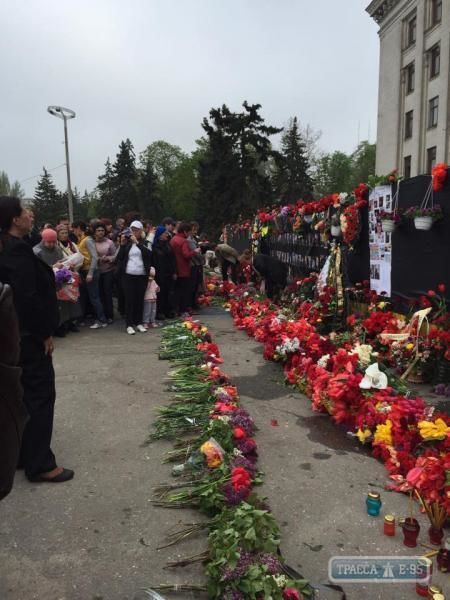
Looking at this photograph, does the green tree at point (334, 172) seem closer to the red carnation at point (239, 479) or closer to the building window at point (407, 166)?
the building window at point (407, 166)

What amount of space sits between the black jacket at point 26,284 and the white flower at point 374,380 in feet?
9.34

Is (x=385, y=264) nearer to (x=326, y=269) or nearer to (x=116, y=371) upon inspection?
(x=326, y=269)

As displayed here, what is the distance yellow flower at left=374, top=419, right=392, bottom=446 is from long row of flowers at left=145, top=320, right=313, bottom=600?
1.01 meters

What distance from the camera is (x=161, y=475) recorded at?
3842mm

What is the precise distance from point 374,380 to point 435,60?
36418 millimetres

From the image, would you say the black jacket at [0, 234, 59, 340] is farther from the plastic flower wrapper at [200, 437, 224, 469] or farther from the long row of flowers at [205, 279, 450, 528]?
the long row of flowers at [205, 279, 450, 528]

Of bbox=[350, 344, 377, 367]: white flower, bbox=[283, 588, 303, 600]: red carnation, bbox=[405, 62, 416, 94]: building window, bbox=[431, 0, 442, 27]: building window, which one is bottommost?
bbox=[283, 588, 303, 600]: red carnation

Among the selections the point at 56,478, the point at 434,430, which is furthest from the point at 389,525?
the point at 56,478

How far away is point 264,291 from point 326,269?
10.6ft

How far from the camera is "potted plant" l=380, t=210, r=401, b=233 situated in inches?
279

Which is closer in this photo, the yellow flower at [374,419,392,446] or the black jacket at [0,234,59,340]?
the black jacket at [0,234,59,340]
